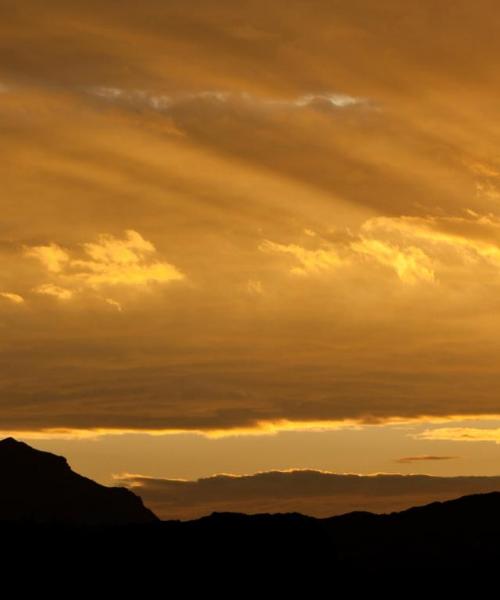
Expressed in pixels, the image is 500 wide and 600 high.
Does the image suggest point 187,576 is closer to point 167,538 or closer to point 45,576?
point 167,538

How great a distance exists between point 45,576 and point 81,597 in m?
6.06

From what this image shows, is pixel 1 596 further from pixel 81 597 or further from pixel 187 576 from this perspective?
pixel 187 576

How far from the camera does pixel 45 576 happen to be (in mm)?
181250

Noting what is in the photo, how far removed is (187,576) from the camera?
196875mm

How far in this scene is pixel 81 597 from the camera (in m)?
182

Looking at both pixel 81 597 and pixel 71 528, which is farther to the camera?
pixel 71 528

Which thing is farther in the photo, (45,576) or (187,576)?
(187,576)

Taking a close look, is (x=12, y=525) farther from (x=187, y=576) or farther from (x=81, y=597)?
(x=187, y=576)

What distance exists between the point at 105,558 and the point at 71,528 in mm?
9816

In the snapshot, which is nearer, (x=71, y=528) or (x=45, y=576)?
(x=45, y=576)

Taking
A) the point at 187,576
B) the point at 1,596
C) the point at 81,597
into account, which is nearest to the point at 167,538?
the point at 187,576

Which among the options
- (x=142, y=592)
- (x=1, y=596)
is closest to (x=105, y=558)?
(x=142, y=592)

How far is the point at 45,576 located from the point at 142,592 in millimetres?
16160

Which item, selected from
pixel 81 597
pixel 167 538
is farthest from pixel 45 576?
pixel 167 538
